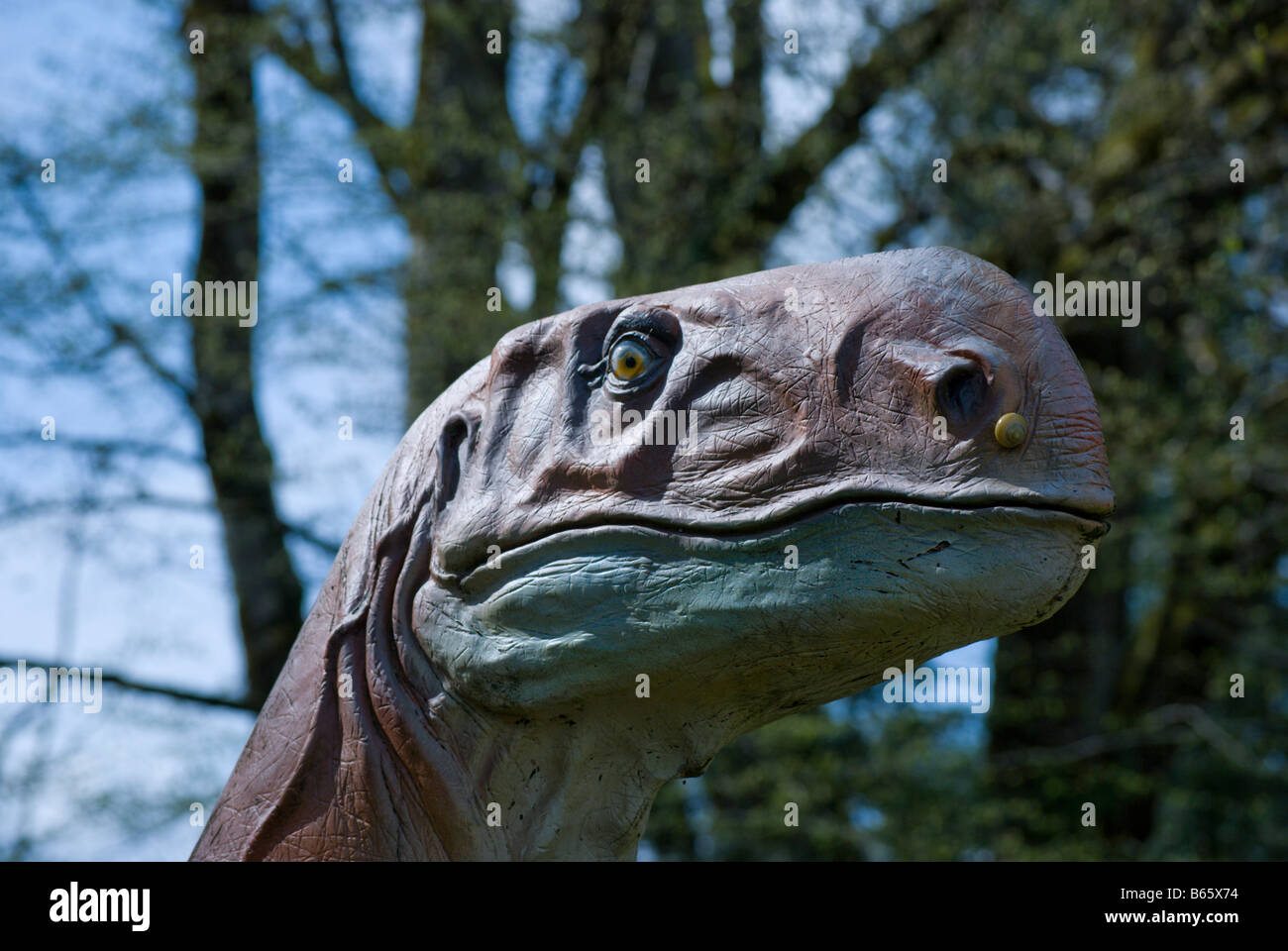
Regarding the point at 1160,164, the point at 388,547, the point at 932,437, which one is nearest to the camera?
the point at 932,437

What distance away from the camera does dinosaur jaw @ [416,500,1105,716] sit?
2066 millimetres

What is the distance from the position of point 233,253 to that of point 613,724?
9.48 m

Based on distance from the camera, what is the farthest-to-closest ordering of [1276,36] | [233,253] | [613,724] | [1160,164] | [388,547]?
[233,253] < [1160,164] < [1276,36] < [388,547] < [613,724]

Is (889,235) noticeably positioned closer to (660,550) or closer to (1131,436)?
(1131,436)

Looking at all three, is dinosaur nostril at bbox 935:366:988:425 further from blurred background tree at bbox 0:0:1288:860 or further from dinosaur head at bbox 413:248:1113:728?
blurred background tree at bbox 0:0:1288:860

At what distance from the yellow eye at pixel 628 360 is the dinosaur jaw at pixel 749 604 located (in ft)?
0.83

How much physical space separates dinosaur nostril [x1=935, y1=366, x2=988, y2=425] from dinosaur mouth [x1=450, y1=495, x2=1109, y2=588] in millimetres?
126

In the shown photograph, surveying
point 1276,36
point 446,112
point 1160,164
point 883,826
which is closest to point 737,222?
point 446,112

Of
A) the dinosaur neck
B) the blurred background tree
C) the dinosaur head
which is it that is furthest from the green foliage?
the dinosaur neck

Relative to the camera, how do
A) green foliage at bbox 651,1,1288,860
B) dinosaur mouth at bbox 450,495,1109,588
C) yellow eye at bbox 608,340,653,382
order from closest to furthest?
dinosaur mouth at bbox 450,495,1109,588 < yellow eye at bbox 608,340,653,382 < green foliage at bbox 651,1,1288,860

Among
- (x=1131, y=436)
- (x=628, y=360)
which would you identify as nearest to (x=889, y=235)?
(x=1131, y=436)
